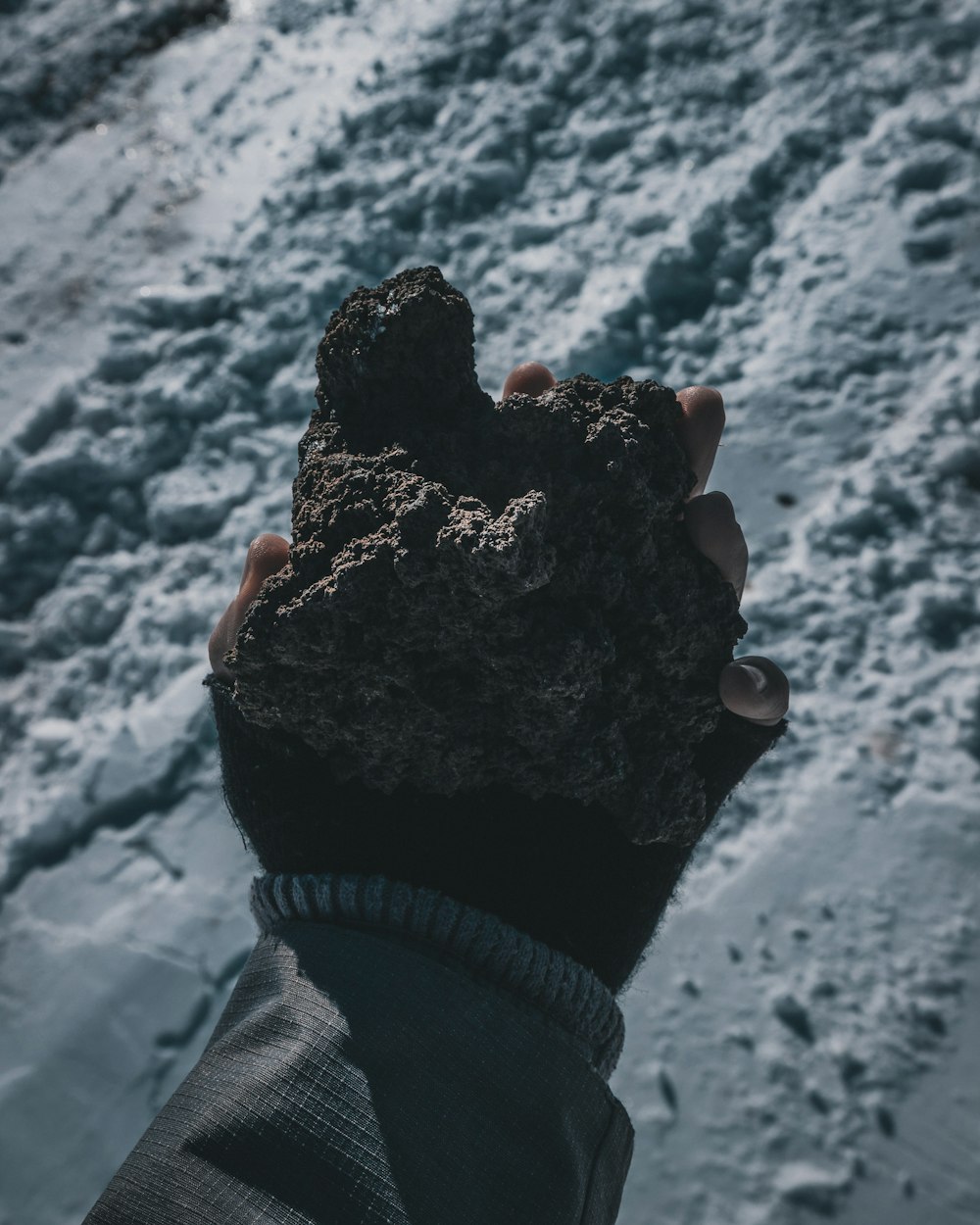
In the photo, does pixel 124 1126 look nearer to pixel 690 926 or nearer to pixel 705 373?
pixel 690 926

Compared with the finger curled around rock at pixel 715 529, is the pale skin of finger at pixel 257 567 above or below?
above

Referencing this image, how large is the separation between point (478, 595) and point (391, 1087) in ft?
1.80

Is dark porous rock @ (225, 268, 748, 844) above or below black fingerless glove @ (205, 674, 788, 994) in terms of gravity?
above

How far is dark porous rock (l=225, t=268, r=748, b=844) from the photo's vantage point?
1188 mm

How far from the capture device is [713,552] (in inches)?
53.7

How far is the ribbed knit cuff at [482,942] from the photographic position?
1.21 m

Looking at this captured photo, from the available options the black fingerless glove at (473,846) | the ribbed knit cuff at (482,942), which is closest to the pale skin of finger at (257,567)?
the black fingerless glove at (473,846)

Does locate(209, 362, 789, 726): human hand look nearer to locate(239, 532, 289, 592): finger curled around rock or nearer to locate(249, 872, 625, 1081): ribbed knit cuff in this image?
locate(239, 532, 289, 592): finger curled around rock

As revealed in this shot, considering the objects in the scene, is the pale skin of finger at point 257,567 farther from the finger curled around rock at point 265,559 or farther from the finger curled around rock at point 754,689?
the finger curled around rock at point 754,689

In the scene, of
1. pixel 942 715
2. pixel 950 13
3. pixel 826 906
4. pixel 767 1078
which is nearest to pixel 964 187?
pixel 950 13

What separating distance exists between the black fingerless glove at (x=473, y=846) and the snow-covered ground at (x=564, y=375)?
2.91ft

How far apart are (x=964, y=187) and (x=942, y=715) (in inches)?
73.5

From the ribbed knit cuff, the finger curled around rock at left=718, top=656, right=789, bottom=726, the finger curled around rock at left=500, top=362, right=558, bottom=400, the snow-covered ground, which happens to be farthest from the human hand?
the snow-covered ground

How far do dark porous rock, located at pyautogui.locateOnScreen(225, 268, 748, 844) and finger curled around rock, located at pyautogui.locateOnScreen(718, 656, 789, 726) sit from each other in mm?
26
